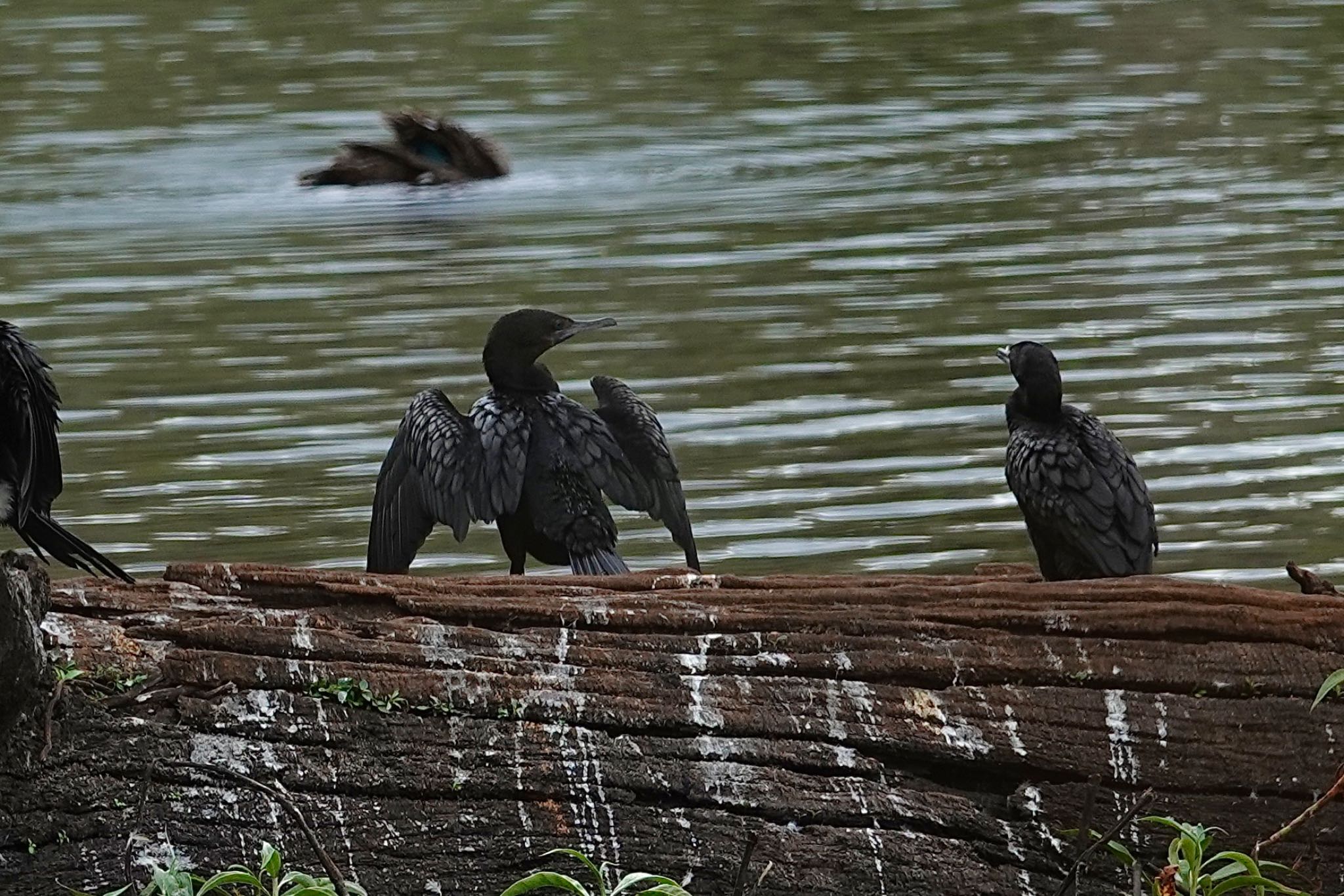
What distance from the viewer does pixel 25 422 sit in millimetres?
4422

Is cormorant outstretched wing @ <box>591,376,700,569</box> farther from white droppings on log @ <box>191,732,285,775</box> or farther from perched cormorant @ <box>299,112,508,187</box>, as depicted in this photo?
perched cormorant @ <box>299,112,508,187</box>

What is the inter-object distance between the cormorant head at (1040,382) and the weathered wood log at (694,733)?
3.67ft

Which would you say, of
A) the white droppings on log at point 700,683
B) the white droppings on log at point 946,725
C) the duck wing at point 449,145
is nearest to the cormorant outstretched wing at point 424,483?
the white droppings on log at point 700,683

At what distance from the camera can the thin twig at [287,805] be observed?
3.43m

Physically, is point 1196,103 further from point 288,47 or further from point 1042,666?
point 1042,666

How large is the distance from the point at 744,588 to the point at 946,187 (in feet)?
28.8

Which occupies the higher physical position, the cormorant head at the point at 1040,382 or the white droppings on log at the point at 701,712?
the cormorant head at the point at 1040,382

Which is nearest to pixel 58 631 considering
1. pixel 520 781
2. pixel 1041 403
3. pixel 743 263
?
pixel 520 781

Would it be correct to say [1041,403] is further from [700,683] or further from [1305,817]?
[1305,817]

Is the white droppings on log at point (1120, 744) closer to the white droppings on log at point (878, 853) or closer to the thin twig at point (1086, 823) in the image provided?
the thin twig at point (1086, 823)

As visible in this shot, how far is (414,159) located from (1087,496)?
31.6ft

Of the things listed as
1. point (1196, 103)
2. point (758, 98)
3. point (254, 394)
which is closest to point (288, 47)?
point (758, 98)

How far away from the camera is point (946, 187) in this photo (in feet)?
42.2

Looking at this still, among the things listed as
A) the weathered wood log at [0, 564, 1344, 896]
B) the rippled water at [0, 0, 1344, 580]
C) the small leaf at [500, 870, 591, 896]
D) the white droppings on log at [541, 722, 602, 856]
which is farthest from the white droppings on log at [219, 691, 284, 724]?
the rippled water at [0, 0, 1344, 580]
